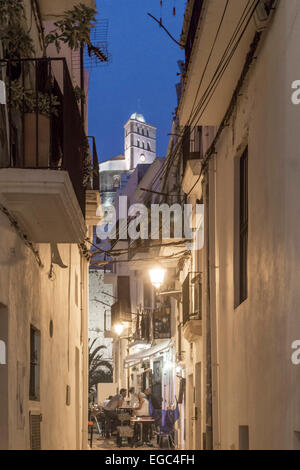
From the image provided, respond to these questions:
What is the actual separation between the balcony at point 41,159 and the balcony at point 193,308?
572cm

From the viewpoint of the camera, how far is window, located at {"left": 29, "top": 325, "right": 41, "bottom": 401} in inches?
394

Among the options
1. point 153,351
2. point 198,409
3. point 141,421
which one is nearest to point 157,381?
point 153,351

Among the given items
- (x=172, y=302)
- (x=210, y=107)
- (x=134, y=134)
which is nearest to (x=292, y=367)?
(x=210, y=107)

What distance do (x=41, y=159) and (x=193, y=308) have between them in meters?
7.65

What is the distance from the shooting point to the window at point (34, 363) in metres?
10.0

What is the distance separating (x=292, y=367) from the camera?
260 inches

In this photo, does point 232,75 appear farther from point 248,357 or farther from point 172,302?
point 172,302

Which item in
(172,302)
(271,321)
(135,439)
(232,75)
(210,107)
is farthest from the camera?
(172,302)

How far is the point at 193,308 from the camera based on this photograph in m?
15.5

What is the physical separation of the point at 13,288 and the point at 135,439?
15257 mm

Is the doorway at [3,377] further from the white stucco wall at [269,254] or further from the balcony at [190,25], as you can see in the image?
the balcony at [190,25]

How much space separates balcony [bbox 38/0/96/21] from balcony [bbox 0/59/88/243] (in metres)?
2.28

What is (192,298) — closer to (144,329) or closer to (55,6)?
(55,6)

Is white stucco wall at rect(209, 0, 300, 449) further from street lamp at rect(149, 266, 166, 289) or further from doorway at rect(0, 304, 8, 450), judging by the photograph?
street lamp at rect(149, 266, 166, 289)
